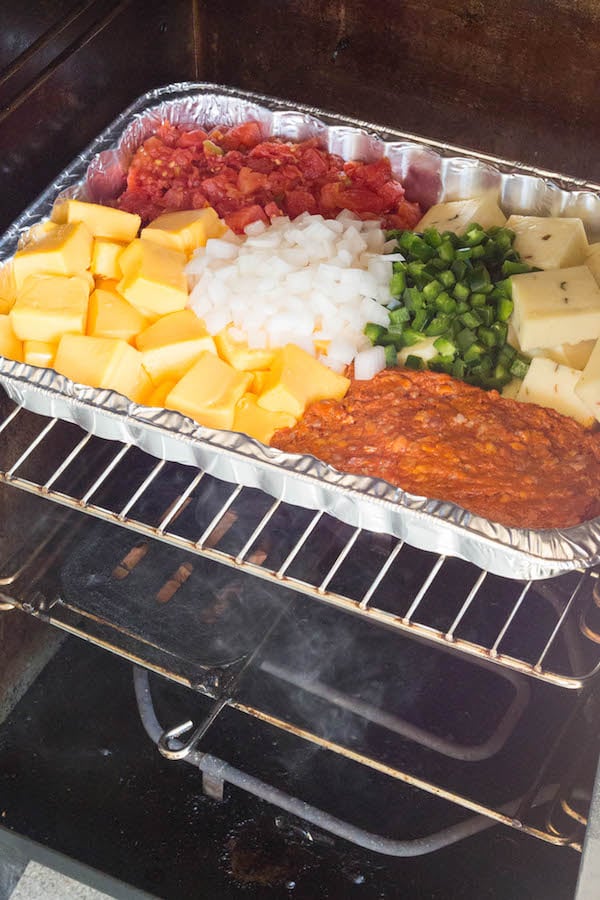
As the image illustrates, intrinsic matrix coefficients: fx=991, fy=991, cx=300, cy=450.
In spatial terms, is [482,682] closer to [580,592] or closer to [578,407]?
[580,592]

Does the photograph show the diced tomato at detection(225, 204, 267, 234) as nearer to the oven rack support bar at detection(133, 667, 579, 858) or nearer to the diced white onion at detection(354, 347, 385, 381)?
the diced white onion at detection(354, 347, 385, 381)

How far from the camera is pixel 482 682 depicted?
9.09 ft

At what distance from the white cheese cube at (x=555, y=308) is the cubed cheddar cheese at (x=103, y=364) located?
3.22ft

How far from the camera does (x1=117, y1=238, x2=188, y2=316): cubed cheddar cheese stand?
2.60 metres

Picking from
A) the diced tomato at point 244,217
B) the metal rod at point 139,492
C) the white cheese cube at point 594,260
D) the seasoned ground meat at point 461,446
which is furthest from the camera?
the diced tomato at point 244,217

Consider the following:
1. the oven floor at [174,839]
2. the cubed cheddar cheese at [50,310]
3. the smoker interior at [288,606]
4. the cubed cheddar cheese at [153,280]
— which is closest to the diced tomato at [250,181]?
the cubed cheddar cheese at [153,280]

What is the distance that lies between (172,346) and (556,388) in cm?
96

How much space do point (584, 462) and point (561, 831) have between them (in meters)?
0.82

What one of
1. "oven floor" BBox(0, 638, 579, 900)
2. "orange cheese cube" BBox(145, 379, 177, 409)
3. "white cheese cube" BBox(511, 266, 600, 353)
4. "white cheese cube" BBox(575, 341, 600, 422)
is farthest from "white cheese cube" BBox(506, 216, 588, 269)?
"oven floor" BBox(0, 638, 579, 900)

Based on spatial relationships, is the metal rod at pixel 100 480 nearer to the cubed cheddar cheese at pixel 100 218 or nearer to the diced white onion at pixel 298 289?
the diced white onion at pixel 298 289

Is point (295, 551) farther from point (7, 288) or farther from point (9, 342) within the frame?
point (7, 288)

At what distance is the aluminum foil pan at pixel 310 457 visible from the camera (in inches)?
82.3

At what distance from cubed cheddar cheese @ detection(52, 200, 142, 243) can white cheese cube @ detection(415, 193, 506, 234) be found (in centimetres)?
84

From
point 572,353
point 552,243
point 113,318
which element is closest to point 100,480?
Result: point 113,318
